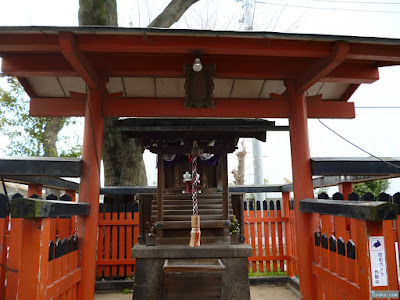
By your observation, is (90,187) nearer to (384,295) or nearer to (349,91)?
(384,295)

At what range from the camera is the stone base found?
545cm

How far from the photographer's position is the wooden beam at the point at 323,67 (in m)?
3.80

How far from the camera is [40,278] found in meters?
2.70

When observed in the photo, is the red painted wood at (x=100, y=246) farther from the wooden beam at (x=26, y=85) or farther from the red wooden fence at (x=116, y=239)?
the wooden beam at (x=26, y=85)

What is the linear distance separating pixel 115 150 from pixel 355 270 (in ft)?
23.6

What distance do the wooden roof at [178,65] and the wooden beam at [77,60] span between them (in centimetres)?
1

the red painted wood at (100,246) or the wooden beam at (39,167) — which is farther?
the red painted wood at (100,246)

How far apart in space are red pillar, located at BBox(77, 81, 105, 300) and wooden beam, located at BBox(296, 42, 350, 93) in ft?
10.1

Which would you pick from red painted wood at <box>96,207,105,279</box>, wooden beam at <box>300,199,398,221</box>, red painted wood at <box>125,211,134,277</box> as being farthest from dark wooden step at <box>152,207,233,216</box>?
wooden beam at <box>300,199,398,221</box>

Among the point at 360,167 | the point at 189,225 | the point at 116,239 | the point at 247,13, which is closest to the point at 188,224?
the point at 189,225

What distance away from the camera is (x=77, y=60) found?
151 inches

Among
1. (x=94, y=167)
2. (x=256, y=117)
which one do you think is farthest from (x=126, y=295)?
(x=256, y=117)

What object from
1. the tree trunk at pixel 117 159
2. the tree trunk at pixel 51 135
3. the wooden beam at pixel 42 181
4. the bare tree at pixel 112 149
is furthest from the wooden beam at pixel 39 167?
the tree trunk at pixel 51 135

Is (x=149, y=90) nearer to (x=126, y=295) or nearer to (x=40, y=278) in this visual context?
(x=40, y=278)
